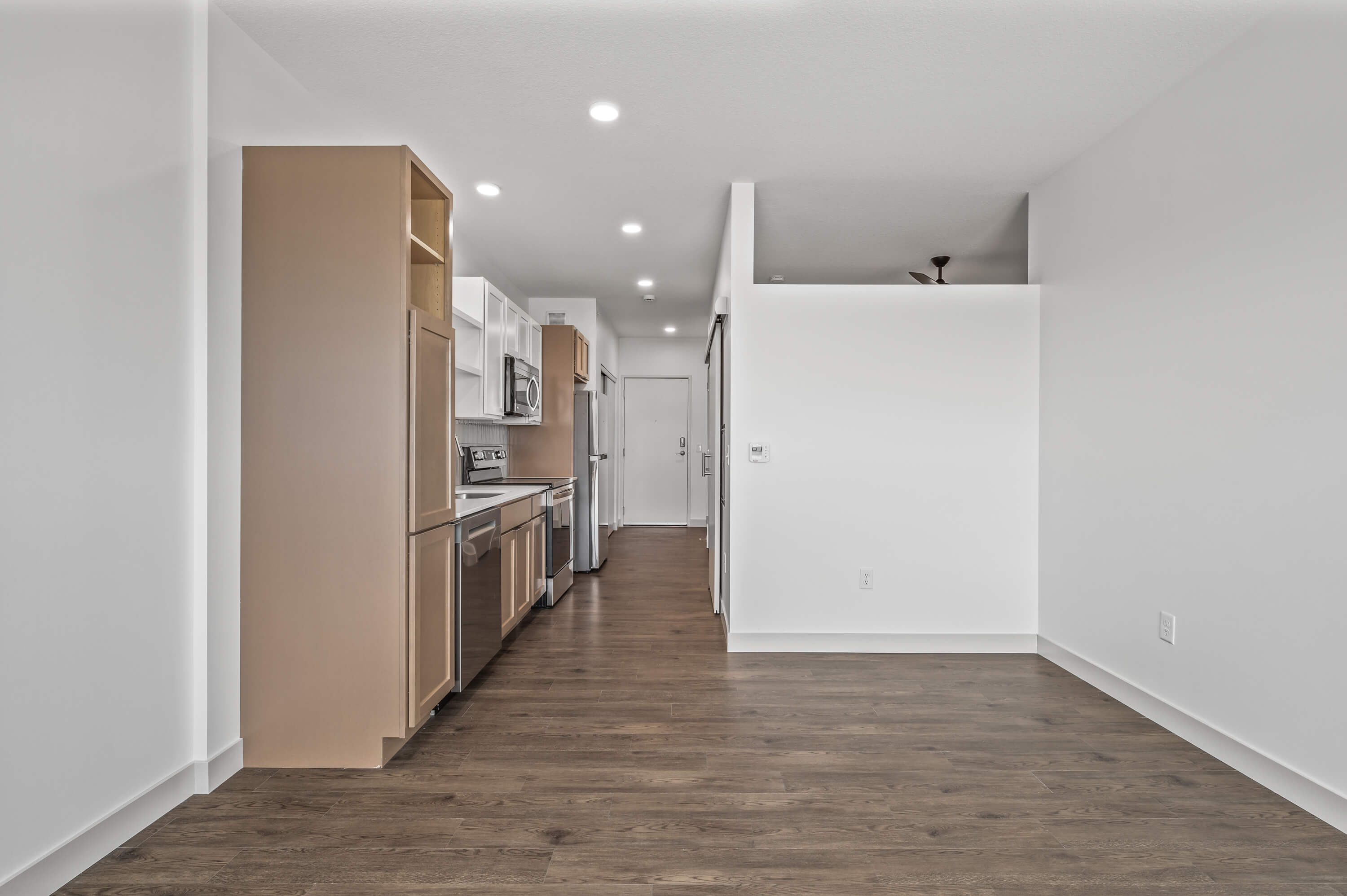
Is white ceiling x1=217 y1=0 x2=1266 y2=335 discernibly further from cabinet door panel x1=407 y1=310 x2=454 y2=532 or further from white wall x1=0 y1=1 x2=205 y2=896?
cabinet door panel x1=407 y1=310 x2=454 y2=532

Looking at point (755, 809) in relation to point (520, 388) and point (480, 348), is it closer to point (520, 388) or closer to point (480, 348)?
point (480, 348)

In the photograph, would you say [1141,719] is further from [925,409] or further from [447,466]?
[447,466]

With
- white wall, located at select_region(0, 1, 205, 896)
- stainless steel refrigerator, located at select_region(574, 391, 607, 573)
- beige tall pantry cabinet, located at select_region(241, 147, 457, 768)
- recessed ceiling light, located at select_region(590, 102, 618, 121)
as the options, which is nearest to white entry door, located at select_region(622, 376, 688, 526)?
stainless steel refrigerator, located at select_region(574, 391, 607, 573)

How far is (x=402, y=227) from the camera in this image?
2311 millimetres

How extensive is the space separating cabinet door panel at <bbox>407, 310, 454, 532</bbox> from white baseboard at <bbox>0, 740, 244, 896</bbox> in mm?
957

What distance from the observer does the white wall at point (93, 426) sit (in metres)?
1.55


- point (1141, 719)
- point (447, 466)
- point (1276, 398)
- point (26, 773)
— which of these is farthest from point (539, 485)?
point (1276, 398)

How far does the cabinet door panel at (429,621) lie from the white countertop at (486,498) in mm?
205

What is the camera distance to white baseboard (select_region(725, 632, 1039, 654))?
379 cm

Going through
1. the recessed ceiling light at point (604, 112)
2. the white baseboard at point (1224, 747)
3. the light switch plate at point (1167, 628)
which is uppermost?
the recessed ceiling light at point (604, 112)

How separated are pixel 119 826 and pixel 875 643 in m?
3.27

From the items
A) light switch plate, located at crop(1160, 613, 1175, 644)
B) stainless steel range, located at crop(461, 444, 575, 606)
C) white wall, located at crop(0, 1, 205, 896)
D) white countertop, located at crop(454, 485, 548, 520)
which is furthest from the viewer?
stainless steel range, located at crop(461, 444, 575, 606)

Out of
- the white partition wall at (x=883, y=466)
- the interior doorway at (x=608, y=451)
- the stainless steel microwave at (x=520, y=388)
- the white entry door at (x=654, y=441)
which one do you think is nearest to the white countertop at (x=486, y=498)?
the stainless steel microwave at (x=520, y=388)

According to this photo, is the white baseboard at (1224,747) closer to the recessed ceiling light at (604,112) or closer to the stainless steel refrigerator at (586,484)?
the recessed ceiling light at (604,112)
